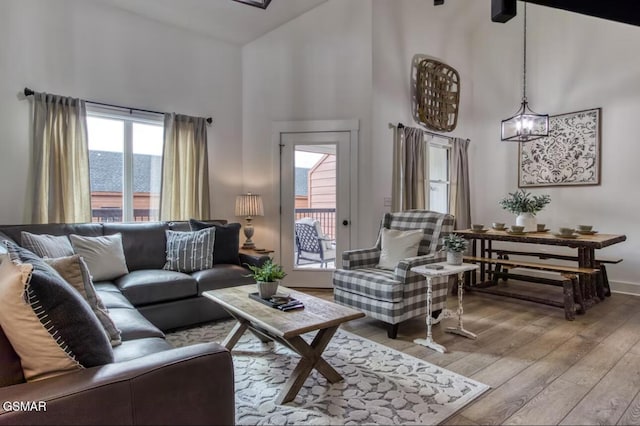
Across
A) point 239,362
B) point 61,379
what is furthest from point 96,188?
point 61,379

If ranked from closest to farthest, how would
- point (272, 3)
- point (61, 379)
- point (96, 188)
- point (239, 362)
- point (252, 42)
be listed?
point (61, 379) < point (239, 362) < point (96, 188) < point (272, 3) < point (252, 42)

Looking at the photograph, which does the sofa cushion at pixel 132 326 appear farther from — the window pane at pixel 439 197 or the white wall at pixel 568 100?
the white wall at pixel 568 100

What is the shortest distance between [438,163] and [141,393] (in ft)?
16.9

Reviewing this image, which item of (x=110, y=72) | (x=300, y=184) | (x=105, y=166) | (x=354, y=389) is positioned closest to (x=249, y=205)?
(x=300, y=184)

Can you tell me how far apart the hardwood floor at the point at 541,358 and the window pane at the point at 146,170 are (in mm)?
2774

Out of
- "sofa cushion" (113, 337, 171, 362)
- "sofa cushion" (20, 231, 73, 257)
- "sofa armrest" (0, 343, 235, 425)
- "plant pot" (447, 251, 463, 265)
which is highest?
"sofa cushion" (20, 231, 73, 257)

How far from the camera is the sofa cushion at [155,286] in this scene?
2891 mm

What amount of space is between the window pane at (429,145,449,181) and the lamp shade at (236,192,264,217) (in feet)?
8.60

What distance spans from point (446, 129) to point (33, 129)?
513 centimetres

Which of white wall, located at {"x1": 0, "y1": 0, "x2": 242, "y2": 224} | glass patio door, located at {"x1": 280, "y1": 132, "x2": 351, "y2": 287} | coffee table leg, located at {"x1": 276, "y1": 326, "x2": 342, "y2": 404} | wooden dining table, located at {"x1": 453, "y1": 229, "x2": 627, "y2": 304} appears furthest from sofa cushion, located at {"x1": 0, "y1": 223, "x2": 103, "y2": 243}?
wooden dining table, located at {"x1": 453, "y1": 229, "x2": 627, "y2": 304}

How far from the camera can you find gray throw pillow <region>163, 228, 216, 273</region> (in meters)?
3.45

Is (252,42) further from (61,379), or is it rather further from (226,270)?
(61,379)

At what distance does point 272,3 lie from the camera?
164 inches

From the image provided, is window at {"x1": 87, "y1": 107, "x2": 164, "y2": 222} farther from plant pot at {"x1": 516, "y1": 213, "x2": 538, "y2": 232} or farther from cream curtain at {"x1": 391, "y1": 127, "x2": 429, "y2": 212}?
plant pot at {"x1": 516, "y1": 213, "x2": 538, "y2": 232}
